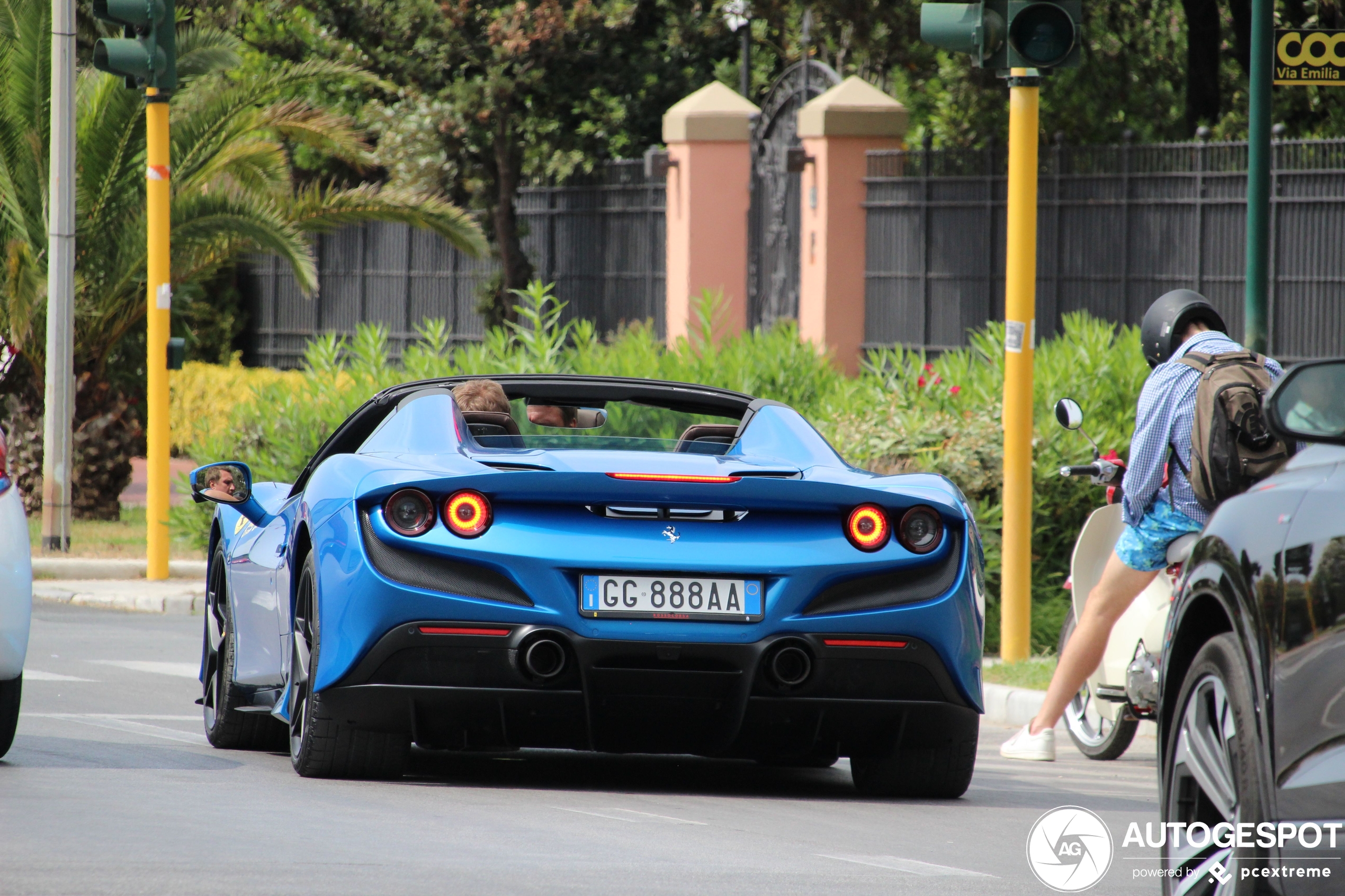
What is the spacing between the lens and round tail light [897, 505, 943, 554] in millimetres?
6105

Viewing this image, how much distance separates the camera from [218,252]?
18.6m

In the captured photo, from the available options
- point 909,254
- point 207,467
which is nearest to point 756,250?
point 909,254

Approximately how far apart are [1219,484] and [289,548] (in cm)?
295

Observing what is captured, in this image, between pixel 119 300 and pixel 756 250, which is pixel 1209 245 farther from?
pixel 119 300

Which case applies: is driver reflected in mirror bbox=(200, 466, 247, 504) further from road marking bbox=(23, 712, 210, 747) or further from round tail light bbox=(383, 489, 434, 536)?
round tail light bbox=(383, 489, 434, 536)

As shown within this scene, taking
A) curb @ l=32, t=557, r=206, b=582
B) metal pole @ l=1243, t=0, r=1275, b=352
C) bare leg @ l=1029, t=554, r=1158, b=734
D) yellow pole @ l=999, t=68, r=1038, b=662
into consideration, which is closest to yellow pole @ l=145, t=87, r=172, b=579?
curb @ l=32, t=557, r=206, b=582

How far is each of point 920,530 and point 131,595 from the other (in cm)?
907

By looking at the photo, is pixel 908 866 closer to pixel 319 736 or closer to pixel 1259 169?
pixel 319 736

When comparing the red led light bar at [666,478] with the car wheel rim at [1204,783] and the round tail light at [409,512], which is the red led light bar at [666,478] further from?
the car wheel rim at [1204,783]

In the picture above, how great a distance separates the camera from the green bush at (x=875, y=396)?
1123 centimetres

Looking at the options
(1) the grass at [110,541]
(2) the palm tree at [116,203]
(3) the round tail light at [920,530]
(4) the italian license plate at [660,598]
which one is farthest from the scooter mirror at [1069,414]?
(2) the palm tree at [116,203]

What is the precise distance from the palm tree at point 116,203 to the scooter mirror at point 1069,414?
10.5 metres

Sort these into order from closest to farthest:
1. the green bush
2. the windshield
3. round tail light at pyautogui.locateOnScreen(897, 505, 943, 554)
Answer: round tail light at pyautogui.locateOnScreen(897, 505, 943, 554)
the windshield
the green bush

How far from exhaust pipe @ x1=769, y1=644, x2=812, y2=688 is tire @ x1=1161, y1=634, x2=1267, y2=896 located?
168 centimetres
